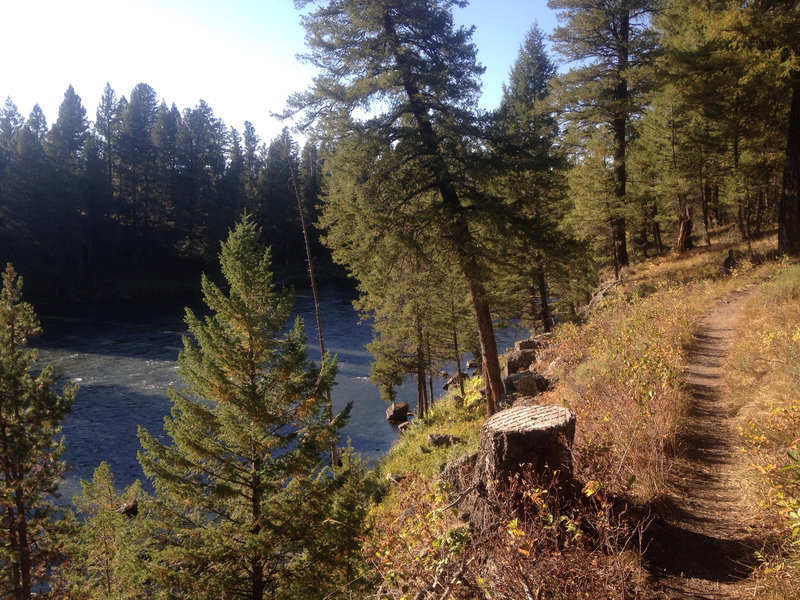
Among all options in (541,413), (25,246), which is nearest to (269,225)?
(25,246)

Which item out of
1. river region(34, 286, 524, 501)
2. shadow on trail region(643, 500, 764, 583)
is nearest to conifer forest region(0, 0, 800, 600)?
shadow on trail region(643, 500, 764, 583)

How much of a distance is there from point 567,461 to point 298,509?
511cm

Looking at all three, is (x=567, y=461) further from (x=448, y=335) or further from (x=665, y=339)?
(x=448, y=335)

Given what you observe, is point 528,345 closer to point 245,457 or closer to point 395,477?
point 395,477

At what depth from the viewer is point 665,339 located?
8.52 m

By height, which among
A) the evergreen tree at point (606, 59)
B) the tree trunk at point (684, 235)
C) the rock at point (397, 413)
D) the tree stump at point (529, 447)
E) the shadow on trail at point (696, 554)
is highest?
the evergreen tree at point (606, 59)

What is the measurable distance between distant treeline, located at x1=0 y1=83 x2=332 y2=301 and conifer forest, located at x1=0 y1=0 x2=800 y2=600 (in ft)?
110

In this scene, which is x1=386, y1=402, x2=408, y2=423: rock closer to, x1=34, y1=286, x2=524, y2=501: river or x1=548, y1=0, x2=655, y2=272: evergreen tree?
x1=34, y1=286, x2=524, y2=501: river

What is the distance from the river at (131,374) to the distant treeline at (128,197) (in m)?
8.77

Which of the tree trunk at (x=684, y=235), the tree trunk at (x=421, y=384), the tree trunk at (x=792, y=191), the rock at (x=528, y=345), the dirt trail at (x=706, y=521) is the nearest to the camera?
the dirt trail at (x=706, y=521)

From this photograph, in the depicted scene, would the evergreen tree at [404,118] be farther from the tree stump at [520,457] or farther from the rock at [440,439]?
the tree stump at [520,457]

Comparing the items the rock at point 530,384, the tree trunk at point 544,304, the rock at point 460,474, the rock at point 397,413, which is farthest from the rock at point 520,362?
the rock at point 460,474

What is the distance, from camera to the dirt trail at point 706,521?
3.51m

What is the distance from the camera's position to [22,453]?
11688 mm
